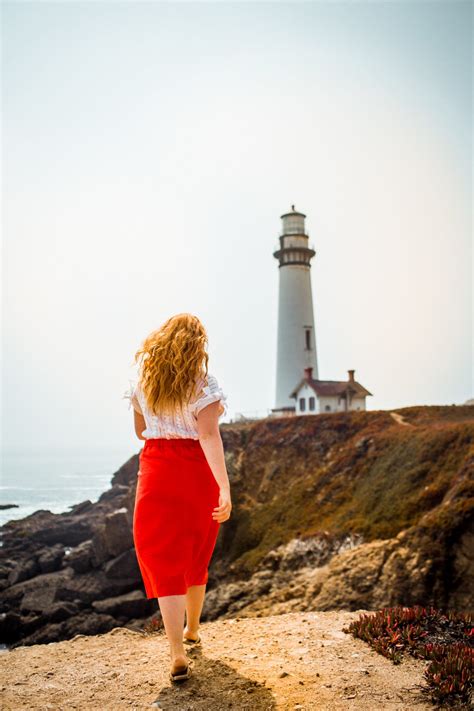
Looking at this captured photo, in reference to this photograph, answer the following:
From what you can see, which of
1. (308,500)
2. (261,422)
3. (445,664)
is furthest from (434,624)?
(261,422)

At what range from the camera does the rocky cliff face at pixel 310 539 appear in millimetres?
18797

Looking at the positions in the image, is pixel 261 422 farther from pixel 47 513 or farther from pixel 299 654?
pixel 299 654

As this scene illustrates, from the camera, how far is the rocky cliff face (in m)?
18.8

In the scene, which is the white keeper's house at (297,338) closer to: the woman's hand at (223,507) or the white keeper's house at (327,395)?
the white keeper's house at (327,395)

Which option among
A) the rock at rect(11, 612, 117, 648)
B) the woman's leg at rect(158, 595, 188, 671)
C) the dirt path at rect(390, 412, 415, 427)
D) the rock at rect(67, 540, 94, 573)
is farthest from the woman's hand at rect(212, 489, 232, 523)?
the dirt path at rect(390, 412, 415, 427)

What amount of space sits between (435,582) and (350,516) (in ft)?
21.6

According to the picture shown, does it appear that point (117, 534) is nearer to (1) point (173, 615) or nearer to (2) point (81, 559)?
(2) point (81, 559)

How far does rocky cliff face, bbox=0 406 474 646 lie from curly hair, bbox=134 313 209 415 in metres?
15.1

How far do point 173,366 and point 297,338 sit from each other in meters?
44.3

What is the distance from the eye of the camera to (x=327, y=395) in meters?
44.8

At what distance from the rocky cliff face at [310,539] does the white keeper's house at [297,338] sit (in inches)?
401

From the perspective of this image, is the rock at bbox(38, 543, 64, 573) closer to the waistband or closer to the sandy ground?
the sandy ground

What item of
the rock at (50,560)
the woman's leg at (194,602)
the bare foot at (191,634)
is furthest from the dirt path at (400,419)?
the woman's leg at (194,602)

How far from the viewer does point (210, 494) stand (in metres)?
5.64
